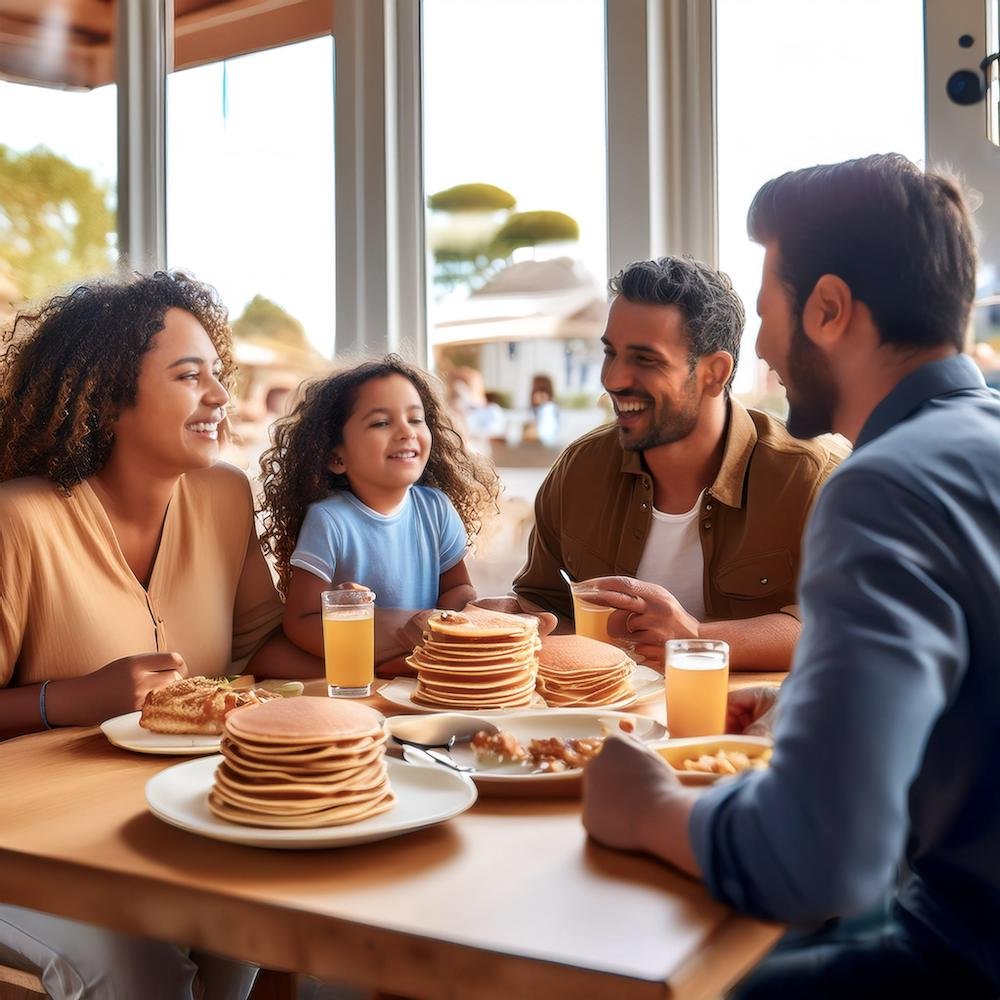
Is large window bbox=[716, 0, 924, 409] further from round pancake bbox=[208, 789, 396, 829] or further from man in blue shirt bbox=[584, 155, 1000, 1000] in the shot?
round pancake bbox=[208, 789, 396, 829]

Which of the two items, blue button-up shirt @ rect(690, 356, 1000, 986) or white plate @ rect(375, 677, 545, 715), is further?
white plate @ rect(375, 677, 545, 715)

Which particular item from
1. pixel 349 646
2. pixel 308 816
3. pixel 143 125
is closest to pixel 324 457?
pixel 349 646

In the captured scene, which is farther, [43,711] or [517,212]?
[517,212]

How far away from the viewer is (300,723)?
3.62 feet

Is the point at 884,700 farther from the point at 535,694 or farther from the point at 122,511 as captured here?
the point at 122,511

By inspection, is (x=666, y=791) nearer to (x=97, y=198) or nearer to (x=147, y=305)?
(x=147, y=305)

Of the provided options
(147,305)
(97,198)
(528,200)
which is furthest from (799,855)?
(97,198)

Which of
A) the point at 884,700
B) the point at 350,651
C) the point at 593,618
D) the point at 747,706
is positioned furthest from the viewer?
the point at 593,618

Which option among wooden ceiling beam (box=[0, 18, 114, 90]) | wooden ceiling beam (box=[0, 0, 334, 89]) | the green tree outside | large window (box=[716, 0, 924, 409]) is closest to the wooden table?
large window (box=[716, 0, 924, 409])

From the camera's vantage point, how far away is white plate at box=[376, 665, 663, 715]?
159 centimetres

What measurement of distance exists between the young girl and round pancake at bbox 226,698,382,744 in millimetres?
1189

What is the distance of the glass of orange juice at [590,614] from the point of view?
6.23 ft

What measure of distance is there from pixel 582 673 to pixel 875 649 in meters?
0.80

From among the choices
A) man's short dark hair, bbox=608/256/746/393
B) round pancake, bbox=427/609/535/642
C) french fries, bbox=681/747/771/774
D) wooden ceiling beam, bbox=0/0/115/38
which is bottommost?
french fries, bbox=681/747/771/774
